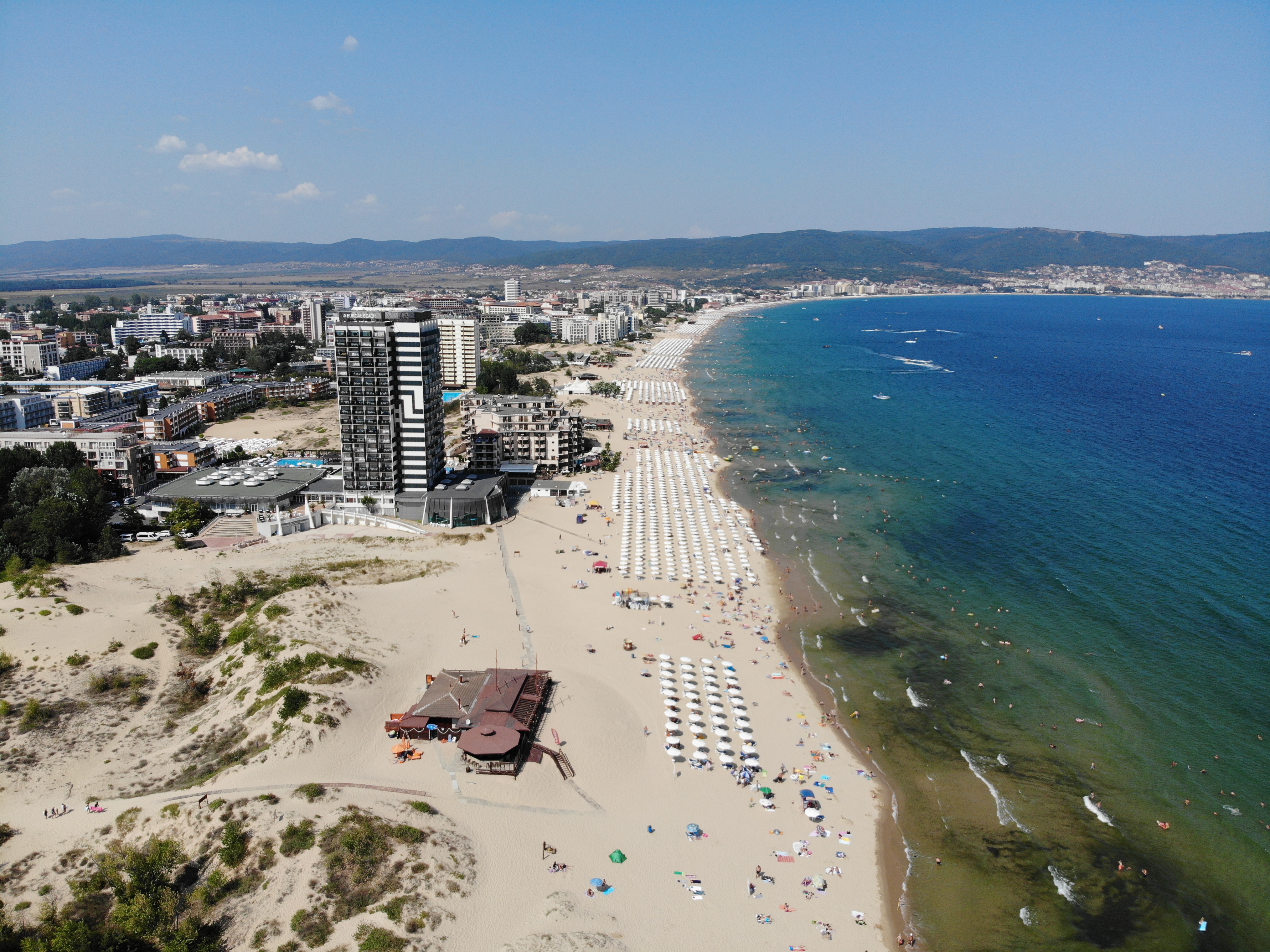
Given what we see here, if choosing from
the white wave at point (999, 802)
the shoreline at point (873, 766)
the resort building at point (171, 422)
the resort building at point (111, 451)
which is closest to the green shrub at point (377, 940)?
the shoreline at point (873, 766)

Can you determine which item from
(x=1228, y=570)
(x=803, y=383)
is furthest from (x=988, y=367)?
(x=1228, y=570)

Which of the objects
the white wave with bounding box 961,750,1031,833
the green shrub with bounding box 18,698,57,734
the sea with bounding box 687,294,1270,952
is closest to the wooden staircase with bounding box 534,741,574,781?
the sea with bounding box 687,294,1270,952

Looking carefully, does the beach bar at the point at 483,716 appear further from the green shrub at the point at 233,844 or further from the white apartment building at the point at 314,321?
the white apartment building at the point at 314,321

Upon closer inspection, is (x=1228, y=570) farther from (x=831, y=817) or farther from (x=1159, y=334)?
(x=1159, y=334)

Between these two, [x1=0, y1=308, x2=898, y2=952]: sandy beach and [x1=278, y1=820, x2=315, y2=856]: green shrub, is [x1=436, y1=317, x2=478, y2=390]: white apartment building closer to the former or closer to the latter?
[x1=0, y1=308, x2=898, y2=952]: sandy beach

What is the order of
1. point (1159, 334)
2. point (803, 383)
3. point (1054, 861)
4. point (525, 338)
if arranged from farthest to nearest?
point (1159, 334) < point (525, 338) < point (803, 383) < point (1054, 861)
